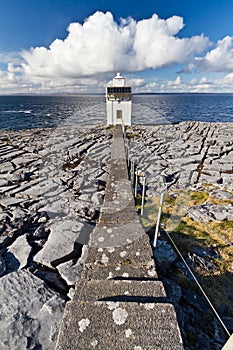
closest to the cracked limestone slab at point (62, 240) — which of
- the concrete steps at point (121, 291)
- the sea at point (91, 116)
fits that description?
the concrete steps at point (121, 291)

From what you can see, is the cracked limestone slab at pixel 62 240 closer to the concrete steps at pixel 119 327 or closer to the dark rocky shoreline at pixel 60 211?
the dark rocky shoreline at pixel 60 211

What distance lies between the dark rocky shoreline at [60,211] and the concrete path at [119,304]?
67cm

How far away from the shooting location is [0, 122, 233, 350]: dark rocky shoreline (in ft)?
11.0

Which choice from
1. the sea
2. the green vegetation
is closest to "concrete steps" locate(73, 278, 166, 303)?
the green vegetation

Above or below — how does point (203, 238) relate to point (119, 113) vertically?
below

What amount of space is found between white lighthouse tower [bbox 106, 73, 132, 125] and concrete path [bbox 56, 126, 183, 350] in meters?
25.1

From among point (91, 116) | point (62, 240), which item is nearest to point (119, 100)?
point (91, 116)

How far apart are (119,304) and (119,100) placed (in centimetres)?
2780

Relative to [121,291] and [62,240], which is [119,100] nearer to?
[62,240]

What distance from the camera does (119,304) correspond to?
108 inches

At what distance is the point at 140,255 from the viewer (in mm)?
4156

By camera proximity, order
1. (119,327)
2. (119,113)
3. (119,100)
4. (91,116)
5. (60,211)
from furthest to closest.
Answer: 1. (91,116)
2. (119,113)
3. (119,100)
4. (60,211)
5. (119,327)

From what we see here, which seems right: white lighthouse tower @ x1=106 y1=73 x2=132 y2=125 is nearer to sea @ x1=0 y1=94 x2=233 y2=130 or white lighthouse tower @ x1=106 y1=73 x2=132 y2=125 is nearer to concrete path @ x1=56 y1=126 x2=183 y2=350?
sea @ x1=0 y1=94 x2=233 y2=130

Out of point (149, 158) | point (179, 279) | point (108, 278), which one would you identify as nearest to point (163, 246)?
point (179, 279)
